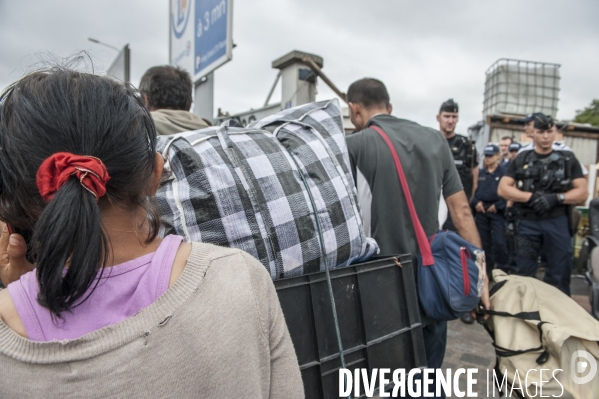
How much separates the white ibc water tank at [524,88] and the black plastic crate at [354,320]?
16.6 metres

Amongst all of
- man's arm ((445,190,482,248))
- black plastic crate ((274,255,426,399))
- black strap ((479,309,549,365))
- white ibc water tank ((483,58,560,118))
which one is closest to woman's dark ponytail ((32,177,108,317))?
black plastic crate ((274,255,426,399))

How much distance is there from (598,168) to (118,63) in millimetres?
8600

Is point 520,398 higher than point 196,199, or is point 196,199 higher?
point 196,199

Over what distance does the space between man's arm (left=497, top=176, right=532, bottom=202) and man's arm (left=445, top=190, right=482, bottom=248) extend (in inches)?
79.6

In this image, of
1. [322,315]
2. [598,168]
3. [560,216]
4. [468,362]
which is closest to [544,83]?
[598,168]

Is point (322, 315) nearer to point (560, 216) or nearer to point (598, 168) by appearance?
point (560, 216)

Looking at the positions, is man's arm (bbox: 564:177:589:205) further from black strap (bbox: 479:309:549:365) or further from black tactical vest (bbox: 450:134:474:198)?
black strap (bbox: 479:309:549:365)

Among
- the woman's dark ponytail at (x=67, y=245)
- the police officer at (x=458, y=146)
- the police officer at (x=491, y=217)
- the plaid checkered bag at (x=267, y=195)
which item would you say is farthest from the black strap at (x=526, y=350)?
the police officer at (x=491, y=217)

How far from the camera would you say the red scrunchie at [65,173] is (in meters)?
0.68

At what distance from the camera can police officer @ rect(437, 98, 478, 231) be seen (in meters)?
5.18

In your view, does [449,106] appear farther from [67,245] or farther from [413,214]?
[67,245]

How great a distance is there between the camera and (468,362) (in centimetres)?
365

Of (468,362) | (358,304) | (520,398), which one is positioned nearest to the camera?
(358,304)

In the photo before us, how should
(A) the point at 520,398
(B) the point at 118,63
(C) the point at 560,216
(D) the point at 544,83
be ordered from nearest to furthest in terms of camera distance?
1. (A) the point at 520,398
2. (C) the point at 560,216
3. (B) the point at 118,63
4. (D) the point at 544,83
